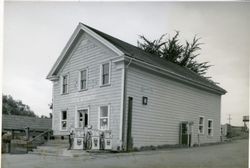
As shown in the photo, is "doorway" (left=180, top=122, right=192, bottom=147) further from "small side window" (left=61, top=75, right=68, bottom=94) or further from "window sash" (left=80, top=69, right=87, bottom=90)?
"small side window" (left=61, top=75, right=68, bottom=94)

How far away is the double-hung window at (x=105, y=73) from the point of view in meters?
6.21

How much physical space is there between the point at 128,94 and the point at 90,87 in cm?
50

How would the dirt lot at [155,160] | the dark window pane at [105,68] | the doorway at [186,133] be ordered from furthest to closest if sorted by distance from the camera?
the dark window pane at [105,68] < the doorway at [186,133] < the dirt lot at [155,160]

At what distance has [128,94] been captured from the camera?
20.3 ft

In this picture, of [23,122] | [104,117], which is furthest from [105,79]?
[23,122]

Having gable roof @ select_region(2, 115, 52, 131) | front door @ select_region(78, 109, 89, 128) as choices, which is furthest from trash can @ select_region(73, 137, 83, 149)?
gable roof @ select_region(2, 115, 52, 131)

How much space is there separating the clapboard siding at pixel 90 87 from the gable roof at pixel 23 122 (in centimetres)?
13

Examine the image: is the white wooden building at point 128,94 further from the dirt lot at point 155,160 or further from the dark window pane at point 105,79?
the dirt lot at point 155,160

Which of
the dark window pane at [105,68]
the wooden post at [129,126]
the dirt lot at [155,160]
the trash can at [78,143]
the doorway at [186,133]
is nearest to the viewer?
the dirt lot at [155,160]

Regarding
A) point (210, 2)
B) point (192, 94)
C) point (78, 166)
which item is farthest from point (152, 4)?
point (78, 166)

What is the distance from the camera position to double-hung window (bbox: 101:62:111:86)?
6215mm

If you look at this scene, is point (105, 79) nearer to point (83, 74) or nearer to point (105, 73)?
point (105, 73)

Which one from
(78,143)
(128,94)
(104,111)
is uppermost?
(128,94)

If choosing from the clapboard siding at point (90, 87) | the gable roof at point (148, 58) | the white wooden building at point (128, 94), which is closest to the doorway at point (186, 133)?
the white wooden building at point (128, 94)
